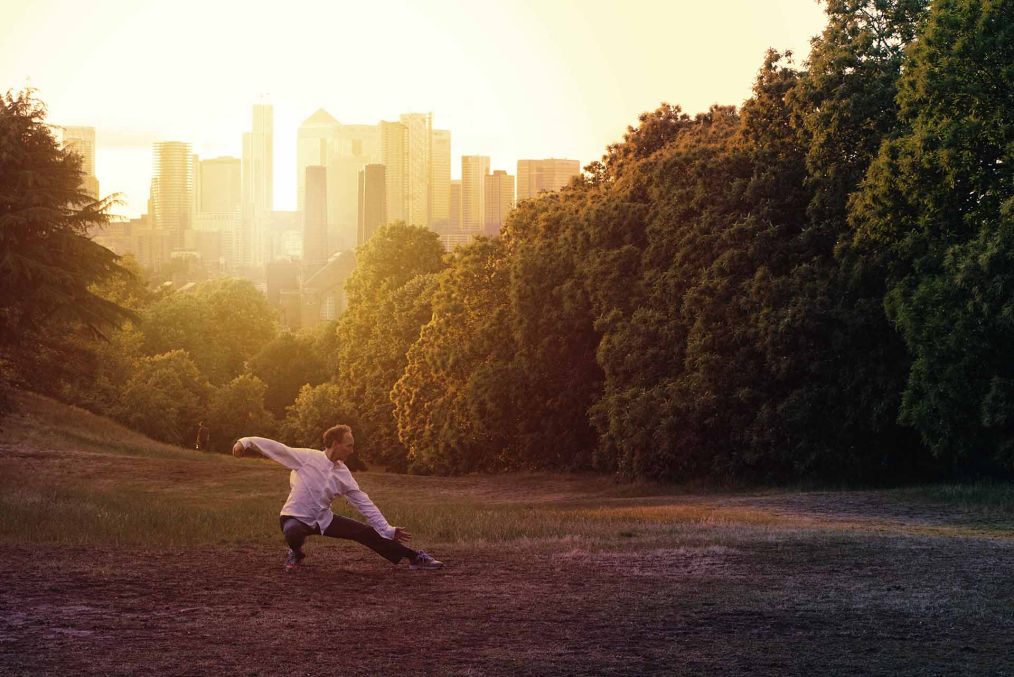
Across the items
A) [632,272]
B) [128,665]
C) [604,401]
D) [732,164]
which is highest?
[732,164]

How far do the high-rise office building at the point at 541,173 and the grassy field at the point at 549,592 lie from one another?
135724 millimetres

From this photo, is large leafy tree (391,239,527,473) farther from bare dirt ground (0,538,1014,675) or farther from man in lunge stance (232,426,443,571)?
man in lunge stance (232,426,443,571)

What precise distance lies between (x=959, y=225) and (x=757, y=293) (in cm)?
674

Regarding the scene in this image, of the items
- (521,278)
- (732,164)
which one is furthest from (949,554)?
(521,278)

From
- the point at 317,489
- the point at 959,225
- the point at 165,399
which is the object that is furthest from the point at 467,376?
the point at 317,489

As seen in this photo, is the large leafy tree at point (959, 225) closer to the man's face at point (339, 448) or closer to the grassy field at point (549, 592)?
the grassy field at point (549, 592)

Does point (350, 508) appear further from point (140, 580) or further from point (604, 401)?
point (604, 401)

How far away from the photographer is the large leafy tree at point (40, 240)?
3878 centimetres

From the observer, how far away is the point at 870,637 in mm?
11094

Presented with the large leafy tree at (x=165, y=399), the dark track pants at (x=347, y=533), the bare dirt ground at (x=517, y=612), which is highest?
the large leafy tree at (x=165, y=399)

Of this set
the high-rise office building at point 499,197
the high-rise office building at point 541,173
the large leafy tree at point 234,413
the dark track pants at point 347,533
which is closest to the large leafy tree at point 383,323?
the large leafy tree at point 234,413

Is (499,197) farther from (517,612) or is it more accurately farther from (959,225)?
(517,612)

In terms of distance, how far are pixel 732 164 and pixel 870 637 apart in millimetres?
29582

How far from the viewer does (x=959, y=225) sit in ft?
101
